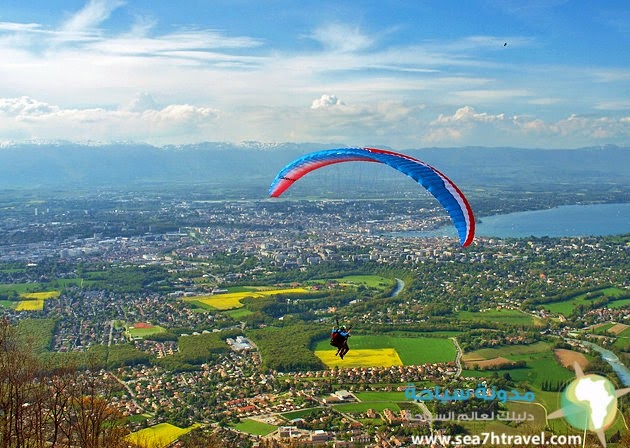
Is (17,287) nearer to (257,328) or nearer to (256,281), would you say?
(256,281)

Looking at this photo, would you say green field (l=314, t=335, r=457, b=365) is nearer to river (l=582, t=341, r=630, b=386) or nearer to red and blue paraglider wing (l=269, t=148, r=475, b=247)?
river (l=582, t=341, r=630, b=386)

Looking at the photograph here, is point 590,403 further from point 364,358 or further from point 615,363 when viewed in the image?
point 364,358

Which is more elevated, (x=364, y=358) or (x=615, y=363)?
(x=364, y=358)

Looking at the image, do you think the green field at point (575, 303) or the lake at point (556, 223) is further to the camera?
the lake at point (556, 223)

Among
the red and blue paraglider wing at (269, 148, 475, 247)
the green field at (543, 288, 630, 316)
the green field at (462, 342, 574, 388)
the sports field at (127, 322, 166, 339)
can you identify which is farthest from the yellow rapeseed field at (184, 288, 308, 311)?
the red and blue paraglider wing at (269, 148, 475, 247)

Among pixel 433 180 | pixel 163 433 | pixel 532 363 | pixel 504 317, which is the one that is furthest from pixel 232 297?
pixel 433 180

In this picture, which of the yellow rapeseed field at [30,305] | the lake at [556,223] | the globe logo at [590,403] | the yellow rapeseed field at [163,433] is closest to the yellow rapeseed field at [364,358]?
the globe logo at [590,403]

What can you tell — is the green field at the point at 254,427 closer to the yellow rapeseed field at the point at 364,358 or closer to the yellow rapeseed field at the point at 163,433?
the yellow rapeseed field at the point at 163,433
